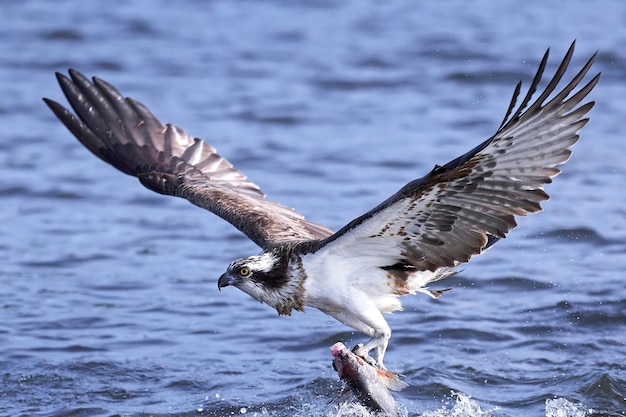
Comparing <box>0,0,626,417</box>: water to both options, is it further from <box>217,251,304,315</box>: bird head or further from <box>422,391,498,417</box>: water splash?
<box>217,251,304,315</box>: bird head

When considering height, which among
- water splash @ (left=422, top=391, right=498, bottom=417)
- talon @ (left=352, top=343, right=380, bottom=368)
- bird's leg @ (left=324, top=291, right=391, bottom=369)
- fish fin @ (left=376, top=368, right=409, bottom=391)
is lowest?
water splash @ (left=422, top=391, right=498, bottom=417)

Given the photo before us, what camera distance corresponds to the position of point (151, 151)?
8.91m

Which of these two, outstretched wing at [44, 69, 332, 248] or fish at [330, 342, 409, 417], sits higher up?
outstretched wing at [44, 69, 332, 248]

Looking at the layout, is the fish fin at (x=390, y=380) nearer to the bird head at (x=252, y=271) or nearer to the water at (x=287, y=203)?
the water at (x=287, y=203)

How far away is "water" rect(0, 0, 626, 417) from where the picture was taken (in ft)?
25.9

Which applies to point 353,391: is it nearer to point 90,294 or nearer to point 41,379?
point 41,379

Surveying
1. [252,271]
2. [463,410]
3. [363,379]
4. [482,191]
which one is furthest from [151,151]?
[482,191]

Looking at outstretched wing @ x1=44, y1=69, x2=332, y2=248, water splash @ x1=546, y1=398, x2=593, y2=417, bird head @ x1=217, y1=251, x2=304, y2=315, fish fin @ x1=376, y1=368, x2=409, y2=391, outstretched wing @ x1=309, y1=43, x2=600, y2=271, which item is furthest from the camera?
outstretched wing @ x1=44, y1=69, x2=332, y2=248

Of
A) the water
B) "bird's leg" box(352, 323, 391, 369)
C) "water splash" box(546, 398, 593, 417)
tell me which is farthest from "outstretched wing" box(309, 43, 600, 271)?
"water splash" box(546, 398, 593, 417)

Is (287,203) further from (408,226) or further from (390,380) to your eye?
(408,226)

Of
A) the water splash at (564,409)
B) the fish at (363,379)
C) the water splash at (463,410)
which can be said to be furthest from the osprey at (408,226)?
the water splash at (564,409)

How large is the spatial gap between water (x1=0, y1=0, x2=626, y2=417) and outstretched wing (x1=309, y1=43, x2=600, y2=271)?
1080mm

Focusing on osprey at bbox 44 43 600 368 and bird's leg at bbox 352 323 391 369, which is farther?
bird's leg at bbox 352 323 391 369

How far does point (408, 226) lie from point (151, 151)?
321 cm
